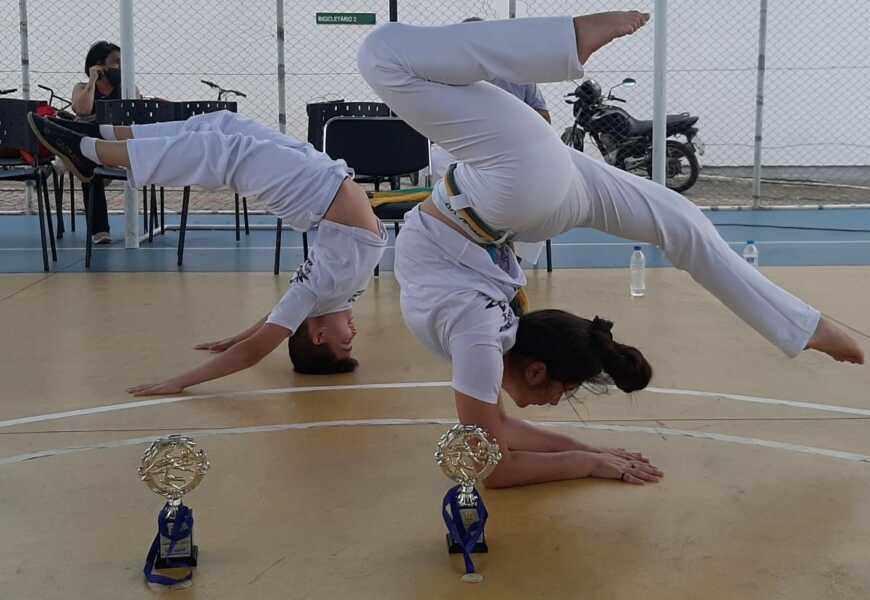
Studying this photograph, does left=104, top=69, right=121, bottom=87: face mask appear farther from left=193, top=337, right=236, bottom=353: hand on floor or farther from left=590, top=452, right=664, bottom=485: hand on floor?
left=590, top=452, right=664, bottom=485: hand on floor

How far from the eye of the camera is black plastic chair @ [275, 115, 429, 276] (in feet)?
19.5

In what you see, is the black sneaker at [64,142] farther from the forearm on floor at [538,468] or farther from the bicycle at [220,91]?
the bicycle at [220,91]

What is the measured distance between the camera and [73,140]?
4234 mm

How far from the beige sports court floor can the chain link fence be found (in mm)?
4801

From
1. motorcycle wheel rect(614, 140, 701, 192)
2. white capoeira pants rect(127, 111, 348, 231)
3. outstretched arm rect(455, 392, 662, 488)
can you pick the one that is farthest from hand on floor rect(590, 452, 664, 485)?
motorcycle wheel rect(614, 140, 701, 192)

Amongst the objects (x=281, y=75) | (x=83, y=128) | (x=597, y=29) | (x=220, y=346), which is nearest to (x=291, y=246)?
(x=281, y=75)

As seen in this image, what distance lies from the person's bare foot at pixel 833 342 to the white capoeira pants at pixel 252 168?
6.34 feet

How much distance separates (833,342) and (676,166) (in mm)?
7850

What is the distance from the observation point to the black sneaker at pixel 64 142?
4242 millimetres

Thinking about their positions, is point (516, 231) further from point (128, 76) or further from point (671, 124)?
point (671, 124)

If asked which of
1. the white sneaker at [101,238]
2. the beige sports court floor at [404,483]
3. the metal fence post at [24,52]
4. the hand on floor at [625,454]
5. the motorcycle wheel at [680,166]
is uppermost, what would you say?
the metal fence post at [24,52]

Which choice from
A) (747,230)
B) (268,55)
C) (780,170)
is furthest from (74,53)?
(780,170)

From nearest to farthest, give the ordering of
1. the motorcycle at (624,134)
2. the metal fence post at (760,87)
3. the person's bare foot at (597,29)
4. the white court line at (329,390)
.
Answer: the person's bare foot at (597,29) → the white court line at (329,390) → the metal fence post at (760,87) → the motorcycle at (624,134)

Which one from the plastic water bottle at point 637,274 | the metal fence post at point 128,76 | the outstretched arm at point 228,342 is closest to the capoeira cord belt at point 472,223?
the outstretched arm at point 228,342
